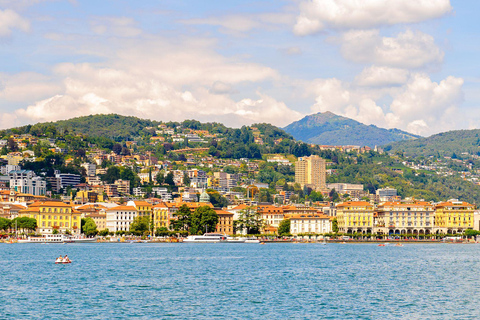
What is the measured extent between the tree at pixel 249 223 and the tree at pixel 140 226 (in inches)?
721

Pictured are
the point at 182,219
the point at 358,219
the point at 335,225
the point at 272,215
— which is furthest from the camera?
the point at 272,215

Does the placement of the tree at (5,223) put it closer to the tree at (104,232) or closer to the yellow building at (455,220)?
the tree at (104,232)

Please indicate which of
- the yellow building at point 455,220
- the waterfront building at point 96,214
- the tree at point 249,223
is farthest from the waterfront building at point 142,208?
the yellow building at point 455,220

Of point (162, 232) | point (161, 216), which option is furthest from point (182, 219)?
point (161, 216)

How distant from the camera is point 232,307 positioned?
43.9 metres

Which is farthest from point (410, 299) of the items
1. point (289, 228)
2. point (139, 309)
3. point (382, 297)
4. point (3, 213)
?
point (3, 213)

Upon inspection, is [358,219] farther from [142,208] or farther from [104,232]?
[104,232]

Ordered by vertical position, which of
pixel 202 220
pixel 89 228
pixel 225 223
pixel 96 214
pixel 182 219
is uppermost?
pixel 96 214

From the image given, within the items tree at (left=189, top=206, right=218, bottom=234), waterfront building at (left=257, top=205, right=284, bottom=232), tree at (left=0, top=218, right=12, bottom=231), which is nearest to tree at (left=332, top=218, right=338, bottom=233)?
waterfront building at (left=257, top=205, right=284, bottom=232)

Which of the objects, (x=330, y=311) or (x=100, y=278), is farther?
(x=100, y=278)

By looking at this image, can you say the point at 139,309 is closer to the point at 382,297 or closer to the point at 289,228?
the point at 382,297

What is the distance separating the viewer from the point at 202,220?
15200cm

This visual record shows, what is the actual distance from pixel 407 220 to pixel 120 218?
5894cm

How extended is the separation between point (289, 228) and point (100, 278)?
10260cm
